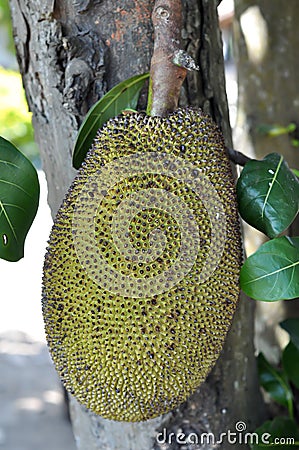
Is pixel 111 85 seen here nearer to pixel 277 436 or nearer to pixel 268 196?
pixel 268 196

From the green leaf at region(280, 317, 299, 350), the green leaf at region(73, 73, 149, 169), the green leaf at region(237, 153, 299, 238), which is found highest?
the green leaf at region(73, 73, 149, 169)

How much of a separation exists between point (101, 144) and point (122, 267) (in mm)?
168

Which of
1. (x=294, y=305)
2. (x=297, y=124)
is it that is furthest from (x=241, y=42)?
(x=294, y=305)

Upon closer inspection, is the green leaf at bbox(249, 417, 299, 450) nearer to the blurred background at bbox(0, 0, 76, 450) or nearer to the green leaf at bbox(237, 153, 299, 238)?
the green leaf at bbox(237, 153, 299, 238)

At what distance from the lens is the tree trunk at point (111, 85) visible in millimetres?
875

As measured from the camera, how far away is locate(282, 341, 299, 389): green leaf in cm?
112

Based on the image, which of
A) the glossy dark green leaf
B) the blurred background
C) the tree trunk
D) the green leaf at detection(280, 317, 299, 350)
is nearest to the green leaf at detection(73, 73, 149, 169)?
the tree trunk

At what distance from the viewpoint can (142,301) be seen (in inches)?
28.1

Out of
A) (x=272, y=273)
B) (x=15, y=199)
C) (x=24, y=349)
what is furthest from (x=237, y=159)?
(x=24, y=349)

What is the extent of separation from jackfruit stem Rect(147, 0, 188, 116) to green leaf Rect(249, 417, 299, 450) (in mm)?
638

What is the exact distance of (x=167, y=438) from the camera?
972mm

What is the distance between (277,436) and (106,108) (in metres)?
0.68

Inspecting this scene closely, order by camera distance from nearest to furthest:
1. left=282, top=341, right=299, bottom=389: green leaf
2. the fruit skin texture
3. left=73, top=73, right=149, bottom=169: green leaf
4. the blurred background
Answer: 1. the fruit skin texture
2. left=73, top=73, right=149, bottom=169: green leaf
3. left=282, top=341, right=299, bottom=389: green leaf
4. the blurred background

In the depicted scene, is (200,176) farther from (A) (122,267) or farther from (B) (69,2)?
(B) (69,2)
